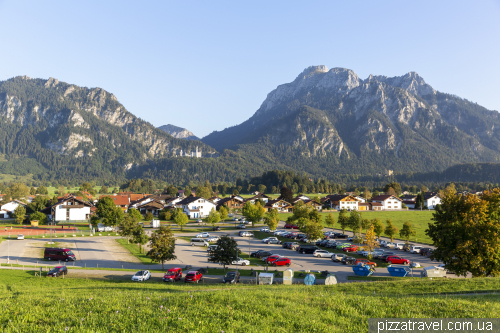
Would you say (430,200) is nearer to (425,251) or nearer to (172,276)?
(425,251)

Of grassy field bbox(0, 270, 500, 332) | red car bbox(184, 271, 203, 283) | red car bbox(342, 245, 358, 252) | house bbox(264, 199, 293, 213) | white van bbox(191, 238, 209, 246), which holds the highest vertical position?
grassy field bbox(0, 270, 500, 332)

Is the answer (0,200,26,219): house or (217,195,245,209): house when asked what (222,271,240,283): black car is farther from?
(217,195,245,209): house

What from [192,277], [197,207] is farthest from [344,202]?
[192,277]

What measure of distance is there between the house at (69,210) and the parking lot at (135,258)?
26.6 m

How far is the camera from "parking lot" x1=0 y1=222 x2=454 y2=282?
3691cm

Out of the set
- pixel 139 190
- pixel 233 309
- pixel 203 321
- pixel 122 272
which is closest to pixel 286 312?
pixel 233 309

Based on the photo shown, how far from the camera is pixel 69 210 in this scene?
79250 mm

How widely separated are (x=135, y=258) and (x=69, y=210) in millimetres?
49364

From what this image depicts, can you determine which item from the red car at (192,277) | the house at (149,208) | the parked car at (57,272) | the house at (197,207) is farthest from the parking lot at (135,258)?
the house at (149,208)

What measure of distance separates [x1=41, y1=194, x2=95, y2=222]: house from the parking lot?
26.6 meters

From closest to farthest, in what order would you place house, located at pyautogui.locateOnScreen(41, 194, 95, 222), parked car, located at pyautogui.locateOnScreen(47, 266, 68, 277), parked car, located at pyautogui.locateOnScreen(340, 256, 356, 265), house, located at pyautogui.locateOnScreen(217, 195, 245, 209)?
parked car, located at pyautogui.locateOnScreen(47, 266, 68, 277), parked car, located at pyautogui.locateOnScreen(340, 256, 356, 265), house, located at pyautogui.locateOnScreen(41, 194, 95, 222), house, located at pyautogui.locateOnScreen(217, 195, 245, 209)

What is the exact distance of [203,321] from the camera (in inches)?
325

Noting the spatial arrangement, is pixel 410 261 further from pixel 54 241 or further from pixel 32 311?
pixel 54 241

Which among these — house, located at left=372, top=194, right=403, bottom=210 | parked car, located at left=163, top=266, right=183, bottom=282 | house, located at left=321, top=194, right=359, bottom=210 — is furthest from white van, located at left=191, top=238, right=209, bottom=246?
house, located at left=372, top=194, right=403, bottom=210
